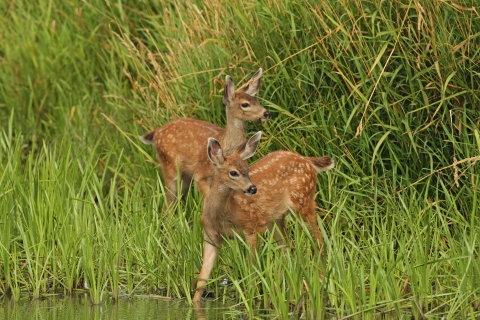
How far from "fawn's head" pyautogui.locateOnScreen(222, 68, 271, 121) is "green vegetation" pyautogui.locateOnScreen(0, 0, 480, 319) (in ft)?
0.59

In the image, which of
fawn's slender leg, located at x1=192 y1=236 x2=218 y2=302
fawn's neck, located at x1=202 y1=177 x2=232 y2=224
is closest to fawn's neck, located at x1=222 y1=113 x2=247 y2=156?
fawn's neck, located at x1=202 y1=177 x2=232 y2=224

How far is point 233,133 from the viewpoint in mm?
8664

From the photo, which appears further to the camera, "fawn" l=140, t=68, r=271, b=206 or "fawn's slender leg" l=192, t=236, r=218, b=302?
"fawn" l=140, t=68, r=271, b=206

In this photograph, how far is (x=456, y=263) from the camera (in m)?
6.64

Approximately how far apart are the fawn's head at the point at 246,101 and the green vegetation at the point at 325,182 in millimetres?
179

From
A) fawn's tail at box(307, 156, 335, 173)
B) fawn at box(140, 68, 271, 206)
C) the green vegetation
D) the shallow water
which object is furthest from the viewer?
fawn at box(140, 68, 271, 206)

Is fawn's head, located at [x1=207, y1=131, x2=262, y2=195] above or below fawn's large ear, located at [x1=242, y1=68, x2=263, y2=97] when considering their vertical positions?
below

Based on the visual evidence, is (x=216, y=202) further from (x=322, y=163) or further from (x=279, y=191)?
(x=322, y=163)

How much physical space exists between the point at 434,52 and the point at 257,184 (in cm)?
164

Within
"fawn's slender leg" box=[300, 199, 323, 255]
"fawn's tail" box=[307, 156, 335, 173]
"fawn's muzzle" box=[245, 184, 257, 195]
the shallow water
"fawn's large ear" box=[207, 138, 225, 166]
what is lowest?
"fawn's slender leg" box=[300, 199, 323, 255]

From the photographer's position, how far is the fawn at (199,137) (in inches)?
329

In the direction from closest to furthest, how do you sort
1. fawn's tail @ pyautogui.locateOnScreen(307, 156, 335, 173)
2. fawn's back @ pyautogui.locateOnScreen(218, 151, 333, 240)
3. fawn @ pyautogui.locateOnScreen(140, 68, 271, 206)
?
fawn's back @ pyautogui.locateOnScreen(218, 151, 333, 240), fawn's tail @ pyautogui.locateOnScreen(307, 156, 335, 173), fawn @ pyautogui.locateOnScreen(140, 68, 271, 206)

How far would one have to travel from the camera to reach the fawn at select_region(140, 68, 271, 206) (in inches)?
329

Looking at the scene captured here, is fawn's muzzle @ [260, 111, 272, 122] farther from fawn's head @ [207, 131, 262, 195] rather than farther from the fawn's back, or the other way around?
fawn's head @ [207, 131, 262, 195]
